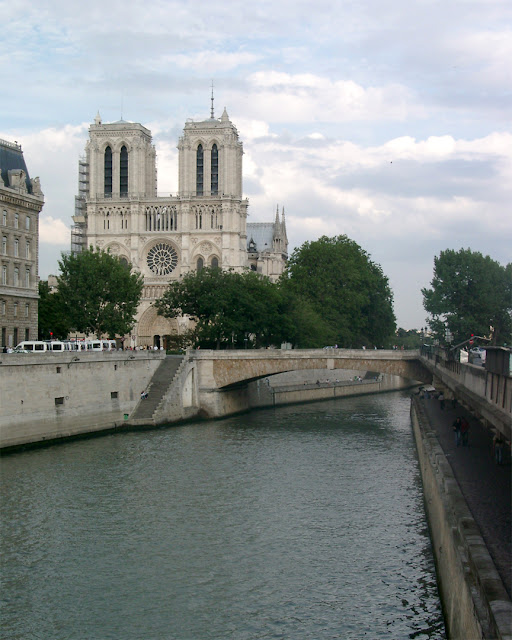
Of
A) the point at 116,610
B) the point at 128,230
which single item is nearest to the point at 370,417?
the point at 116,610

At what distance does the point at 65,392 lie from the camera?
4784 cm

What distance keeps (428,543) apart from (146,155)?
3537 inches

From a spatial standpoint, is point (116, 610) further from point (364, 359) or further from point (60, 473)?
point (364, 359)

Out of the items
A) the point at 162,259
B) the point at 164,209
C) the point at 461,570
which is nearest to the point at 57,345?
the point at 461,570

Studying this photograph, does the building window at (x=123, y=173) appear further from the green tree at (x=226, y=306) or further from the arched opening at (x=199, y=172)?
the green tree at (x=226, y=306)

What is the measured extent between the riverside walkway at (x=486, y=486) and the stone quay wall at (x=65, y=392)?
63.4ft

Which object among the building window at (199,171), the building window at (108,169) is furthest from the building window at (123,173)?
the building window at (199,171)

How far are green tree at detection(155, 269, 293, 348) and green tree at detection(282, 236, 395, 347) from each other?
14.9 meters

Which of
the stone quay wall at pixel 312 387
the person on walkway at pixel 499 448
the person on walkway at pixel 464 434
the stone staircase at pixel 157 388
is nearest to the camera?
the person on walkway at pixel 499 448

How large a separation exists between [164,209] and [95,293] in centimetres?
4290

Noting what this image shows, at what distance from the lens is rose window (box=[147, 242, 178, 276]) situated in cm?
10806

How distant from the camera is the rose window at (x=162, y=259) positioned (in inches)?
4254

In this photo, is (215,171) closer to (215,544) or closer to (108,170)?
(108,170)

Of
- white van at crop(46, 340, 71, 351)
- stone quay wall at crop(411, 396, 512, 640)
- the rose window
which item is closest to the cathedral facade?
the rose window
